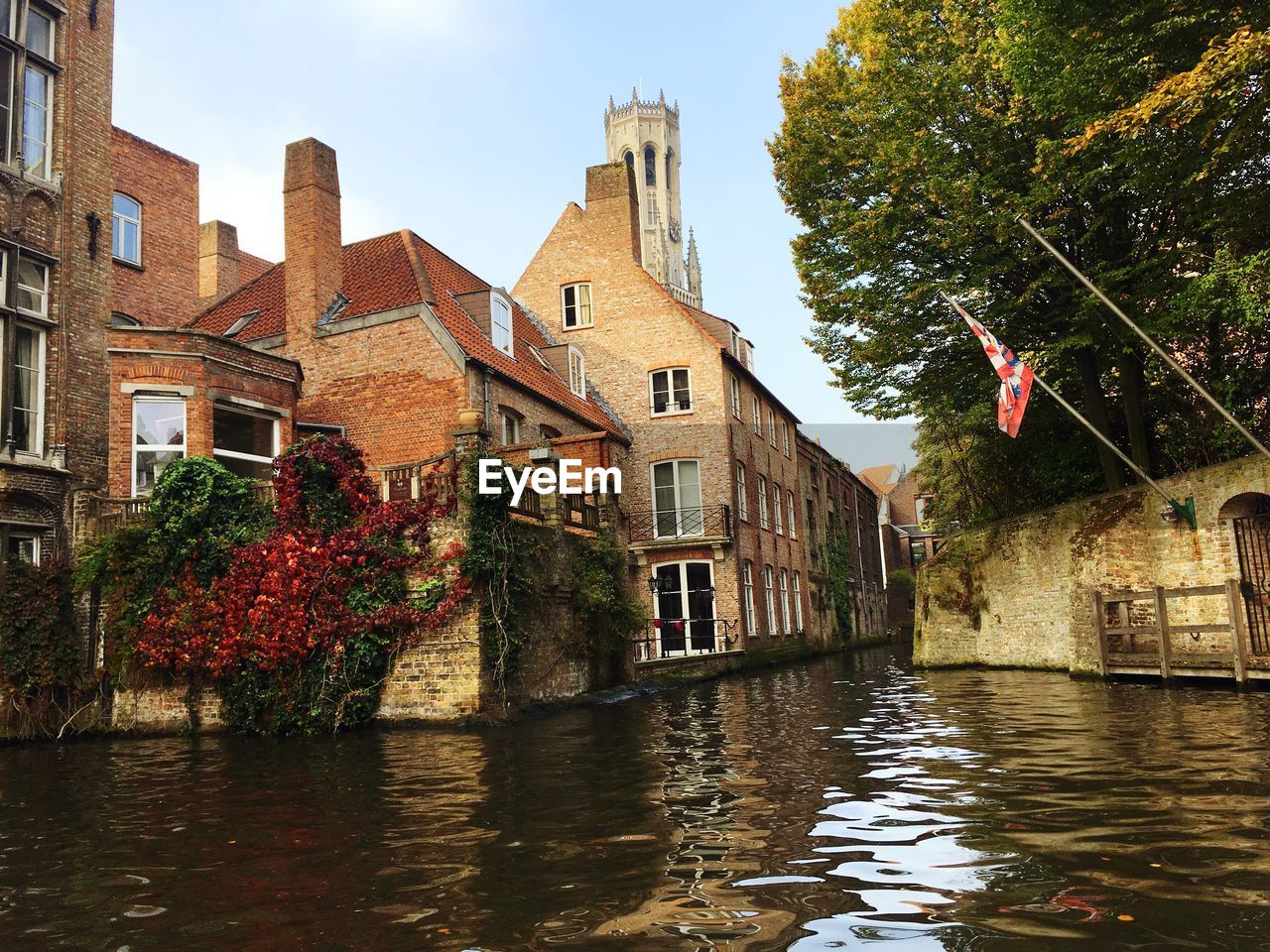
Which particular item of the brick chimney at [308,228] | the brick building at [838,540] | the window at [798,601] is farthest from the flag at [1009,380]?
the brick building at [838,540]

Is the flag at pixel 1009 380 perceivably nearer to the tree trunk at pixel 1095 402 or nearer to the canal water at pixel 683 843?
the canal water at pixel 683 843

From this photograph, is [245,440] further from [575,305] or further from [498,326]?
[575,305]

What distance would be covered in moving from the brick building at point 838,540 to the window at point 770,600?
536 centimetres

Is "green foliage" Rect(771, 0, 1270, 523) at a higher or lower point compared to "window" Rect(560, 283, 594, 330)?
lower

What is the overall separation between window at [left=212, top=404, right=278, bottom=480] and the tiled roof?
3779mm

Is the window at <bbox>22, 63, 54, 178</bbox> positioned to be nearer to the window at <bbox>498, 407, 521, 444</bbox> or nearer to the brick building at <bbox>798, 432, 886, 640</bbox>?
the window at <bbox>498, 407, 521, 444</bbox>

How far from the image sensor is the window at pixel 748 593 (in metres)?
30.5

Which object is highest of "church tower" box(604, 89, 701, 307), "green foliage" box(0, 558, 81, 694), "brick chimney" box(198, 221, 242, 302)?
"church tower" box(604, 89, 701, 307)

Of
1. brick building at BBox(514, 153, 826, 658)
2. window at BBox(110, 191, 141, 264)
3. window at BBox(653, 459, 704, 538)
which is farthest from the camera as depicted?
window at BBox(653, 459, 704, 538)

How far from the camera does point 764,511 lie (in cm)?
3425

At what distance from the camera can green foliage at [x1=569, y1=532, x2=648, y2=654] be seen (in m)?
18.4

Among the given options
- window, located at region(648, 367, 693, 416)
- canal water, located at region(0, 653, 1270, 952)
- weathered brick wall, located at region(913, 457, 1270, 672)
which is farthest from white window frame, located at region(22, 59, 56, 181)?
weathered brick wall, located at region(913, 457, 1270, 672)

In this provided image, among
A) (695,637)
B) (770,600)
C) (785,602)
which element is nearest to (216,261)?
(695,637)

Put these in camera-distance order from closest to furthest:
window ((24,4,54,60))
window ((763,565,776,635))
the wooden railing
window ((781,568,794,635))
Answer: the wooden railing
window ((24,4,54,60))
window ((763,565,776,635))
window ((781,568,794,635))
